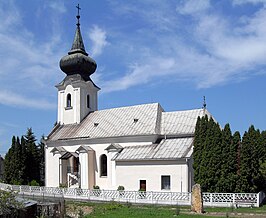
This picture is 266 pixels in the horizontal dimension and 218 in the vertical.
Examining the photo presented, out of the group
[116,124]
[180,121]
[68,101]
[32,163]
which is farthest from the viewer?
[32,163]

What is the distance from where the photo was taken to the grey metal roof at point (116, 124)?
33000 mm

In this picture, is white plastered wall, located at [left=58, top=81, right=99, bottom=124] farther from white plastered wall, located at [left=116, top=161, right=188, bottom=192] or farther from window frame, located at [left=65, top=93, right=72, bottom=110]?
white plastered wall, located at [left=116, top=161, right=188, bottom=192]

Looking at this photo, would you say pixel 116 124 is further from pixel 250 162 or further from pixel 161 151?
pixel 250 162

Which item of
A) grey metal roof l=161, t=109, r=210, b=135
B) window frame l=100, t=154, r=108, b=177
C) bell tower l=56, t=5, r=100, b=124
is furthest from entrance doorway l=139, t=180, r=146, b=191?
bell tower l=56, t=5, r=100, b=124

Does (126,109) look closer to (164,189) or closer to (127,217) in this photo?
(164,189)

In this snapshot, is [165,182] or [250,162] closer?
[250,162]

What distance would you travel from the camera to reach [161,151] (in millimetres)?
29859

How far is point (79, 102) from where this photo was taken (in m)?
39.4

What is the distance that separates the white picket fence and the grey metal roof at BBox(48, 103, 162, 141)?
21.2 feet

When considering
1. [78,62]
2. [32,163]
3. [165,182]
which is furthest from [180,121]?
[32,163]

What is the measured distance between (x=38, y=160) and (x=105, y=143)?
555 inches

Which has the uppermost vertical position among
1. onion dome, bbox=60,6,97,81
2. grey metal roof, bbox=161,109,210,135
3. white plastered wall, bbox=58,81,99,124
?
onion dome, bbox=60,6,97,81

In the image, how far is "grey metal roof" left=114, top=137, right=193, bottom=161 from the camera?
2881cm

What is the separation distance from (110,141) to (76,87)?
8871 millimetres
